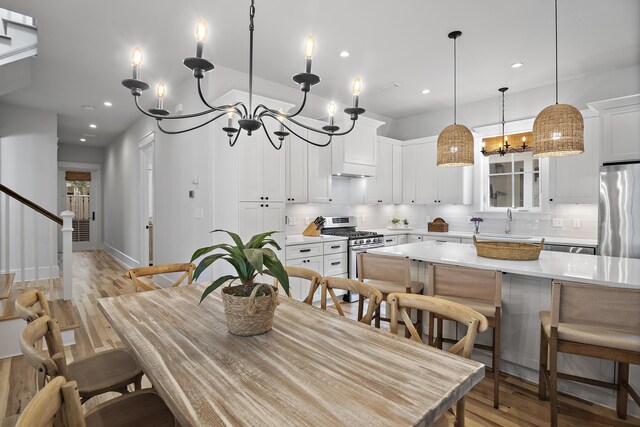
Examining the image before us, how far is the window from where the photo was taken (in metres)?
4.68

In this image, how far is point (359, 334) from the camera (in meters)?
1.40

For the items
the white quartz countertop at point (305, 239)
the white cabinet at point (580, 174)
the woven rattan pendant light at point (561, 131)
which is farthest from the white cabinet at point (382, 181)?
the woven rattan pendant light at point (561, 131)

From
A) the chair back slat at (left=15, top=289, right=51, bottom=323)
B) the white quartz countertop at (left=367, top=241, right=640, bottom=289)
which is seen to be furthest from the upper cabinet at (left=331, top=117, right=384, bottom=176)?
the chair back slat at (left=15, top=289, right=51, bottom=323)

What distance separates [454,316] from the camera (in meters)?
1.45

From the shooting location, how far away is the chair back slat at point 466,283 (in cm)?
208

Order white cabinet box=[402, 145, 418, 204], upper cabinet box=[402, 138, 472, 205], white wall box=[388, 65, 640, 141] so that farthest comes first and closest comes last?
white cabinet box=[402, 145, 418, 204] → upper cabinet box=[402, 138, 472, 205] → white wall box=[388, 65, 640, 141]

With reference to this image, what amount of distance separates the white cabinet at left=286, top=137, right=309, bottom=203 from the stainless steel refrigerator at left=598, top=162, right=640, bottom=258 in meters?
3.32

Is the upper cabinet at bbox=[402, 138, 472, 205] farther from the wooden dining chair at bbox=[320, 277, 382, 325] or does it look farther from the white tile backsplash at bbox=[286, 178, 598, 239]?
the wooden dining chair at bbox=[320, 277, 382, 325]

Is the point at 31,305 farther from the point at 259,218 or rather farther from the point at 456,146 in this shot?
the point at 456,146

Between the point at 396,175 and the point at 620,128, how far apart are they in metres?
2.92

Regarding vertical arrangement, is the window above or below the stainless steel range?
above

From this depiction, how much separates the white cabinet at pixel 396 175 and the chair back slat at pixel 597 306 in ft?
13.1

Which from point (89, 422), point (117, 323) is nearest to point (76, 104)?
point (117, 323)

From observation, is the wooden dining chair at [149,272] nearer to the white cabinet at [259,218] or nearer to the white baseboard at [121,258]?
the white cabinet at [259,218]
